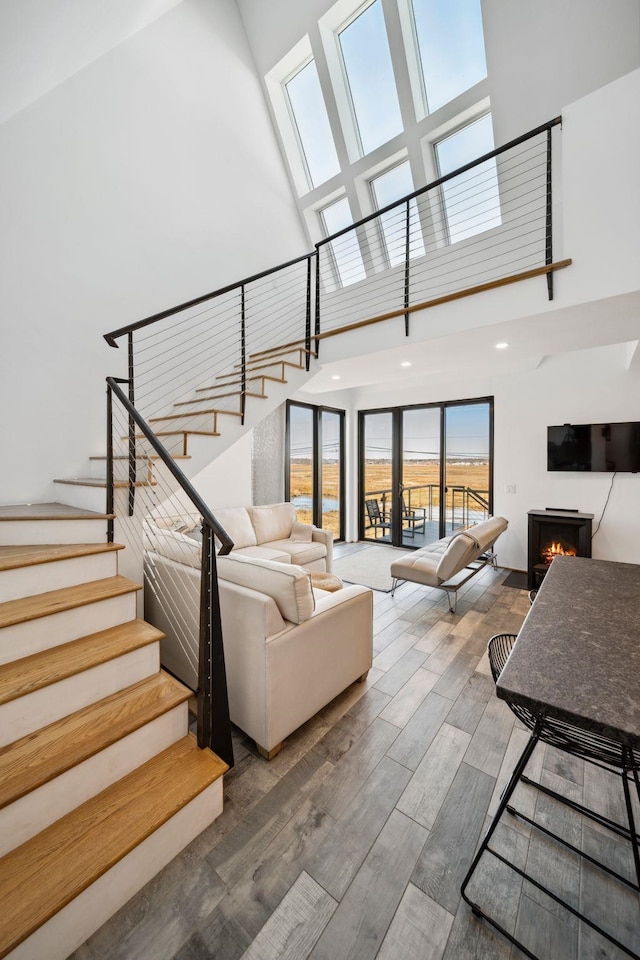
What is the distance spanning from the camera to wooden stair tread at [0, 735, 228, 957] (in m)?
1.02

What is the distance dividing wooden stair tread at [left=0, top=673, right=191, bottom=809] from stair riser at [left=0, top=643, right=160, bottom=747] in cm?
3

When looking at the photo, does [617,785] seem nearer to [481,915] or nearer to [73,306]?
[481,915]

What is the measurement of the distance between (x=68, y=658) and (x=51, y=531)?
897 mm

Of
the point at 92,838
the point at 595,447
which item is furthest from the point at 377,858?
the point at 595,447

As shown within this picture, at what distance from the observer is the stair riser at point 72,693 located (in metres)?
1.33

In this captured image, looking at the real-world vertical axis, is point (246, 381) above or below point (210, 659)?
above

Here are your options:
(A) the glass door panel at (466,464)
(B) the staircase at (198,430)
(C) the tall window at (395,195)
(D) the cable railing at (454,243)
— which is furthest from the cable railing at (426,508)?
(C) the tall window at (395,195)

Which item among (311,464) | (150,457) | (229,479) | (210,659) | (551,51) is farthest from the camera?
(311,464)

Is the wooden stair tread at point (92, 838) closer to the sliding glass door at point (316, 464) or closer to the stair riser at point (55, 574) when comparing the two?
the stair riser at point (55, 574)

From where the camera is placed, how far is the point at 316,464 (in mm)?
6199

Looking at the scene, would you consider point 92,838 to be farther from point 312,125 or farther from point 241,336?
point 312,125

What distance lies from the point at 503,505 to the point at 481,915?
4.36 meters

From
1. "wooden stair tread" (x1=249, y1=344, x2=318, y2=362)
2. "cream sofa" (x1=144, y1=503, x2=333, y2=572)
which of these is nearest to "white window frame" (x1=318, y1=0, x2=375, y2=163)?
"wooden stair tread" (x1=249, y1=344, x2=318, y2=362)

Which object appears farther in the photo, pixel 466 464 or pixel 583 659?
pixel 466 464
